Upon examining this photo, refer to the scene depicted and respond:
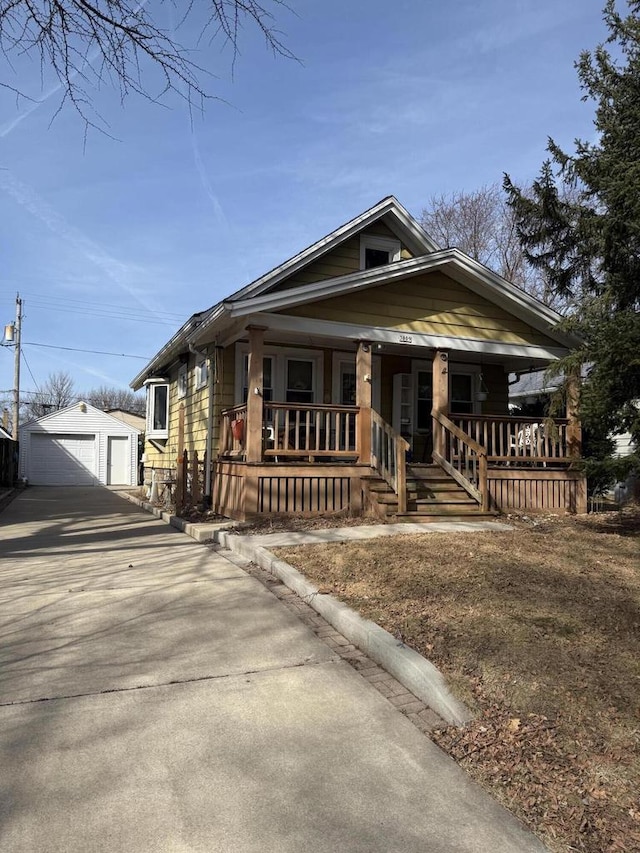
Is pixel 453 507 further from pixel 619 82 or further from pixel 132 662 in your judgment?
pixel 619 82

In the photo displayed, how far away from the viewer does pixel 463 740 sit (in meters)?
2.95

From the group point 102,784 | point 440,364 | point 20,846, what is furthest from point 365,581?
point 440,364

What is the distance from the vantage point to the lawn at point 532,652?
2492 mm

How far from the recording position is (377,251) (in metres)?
12.1

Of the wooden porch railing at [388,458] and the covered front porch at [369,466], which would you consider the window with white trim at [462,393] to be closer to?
the covered front porch at [369,466]

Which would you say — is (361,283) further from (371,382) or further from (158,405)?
(158,405)

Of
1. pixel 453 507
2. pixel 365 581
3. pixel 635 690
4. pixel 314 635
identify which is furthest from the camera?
pixel 453 507

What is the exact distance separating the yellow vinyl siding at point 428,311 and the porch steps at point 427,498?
2551 millimetres

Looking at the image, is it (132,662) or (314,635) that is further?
(314,635)

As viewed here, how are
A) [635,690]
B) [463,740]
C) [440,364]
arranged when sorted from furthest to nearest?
[440,364] → [635,690] → [463,740]

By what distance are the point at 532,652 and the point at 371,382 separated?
8197 mm

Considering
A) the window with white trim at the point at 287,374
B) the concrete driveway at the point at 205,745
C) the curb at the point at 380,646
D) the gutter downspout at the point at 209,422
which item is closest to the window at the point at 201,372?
the gutter downspout at the point at 209,422

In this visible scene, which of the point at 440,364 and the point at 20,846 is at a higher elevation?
the point at 440,364

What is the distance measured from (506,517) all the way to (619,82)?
907 cm
